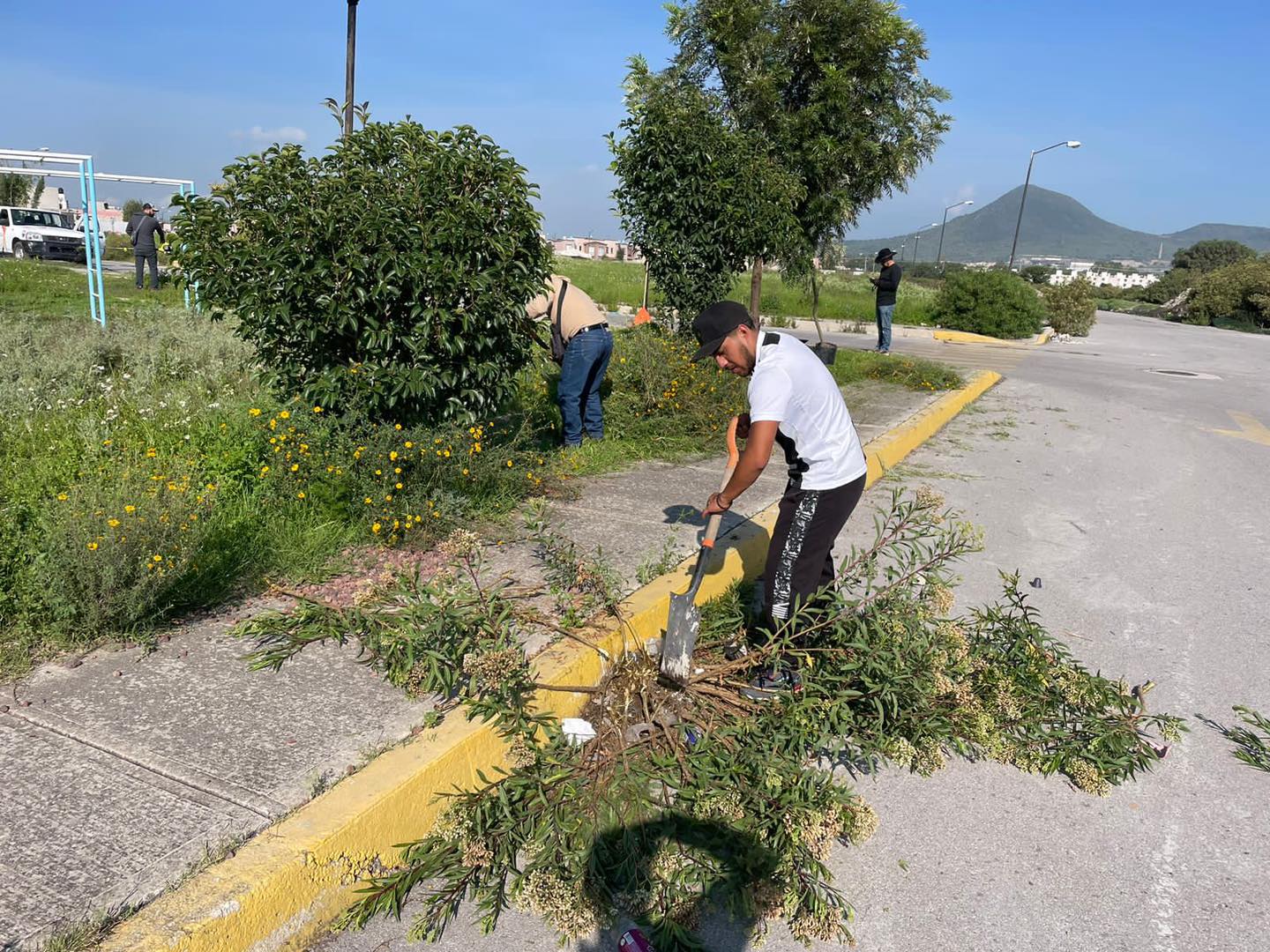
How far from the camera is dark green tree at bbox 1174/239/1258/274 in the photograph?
63.0 m

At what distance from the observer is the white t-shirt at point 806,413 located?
352 centimetres

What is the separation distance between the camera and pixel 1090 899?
2.65m

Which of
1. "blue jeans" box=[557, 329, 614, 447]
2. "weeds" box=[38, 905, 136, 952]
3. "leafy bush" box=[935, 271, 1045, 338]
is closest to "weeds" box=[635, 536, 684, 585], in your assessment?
"blue jeans" box=[557, 329, 614, 447]

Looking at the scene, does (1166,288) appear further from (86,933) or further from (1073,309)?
(86,933)

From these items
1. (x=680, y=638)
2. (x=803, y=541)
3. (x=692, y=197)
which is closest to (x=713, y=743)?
(x=680, y=638)

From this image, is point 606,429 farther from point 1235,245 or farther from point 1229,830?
point 1235,245

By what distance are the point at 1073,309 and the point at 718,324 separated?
24.5 m

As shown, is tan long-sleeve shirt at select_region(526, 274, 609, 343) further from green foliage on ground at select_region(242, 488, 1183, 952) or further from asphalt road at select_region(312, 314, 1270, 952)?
green foliage on ground at select_region(242, 488, 1183, 952)

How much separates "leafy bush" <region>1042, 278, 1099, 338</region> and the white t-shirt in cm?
2392

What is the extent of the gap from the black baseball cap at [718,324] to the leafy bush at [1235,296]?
3842 centimetres

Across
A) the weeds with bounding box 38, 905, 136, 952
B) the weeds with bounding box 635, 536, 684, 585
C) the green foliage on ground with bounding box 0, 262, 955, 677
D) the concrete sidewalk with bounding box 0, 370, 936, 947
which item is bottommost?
the weeds with bounding box 38, 905, 136, 952

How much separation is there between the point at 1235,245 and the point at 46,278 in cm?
7504

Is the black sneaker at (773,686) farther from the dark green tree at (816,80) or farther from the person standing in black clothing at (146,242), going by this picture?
the person standing in black clothing at (146,242)

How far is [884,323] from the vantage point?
15.3 meters
